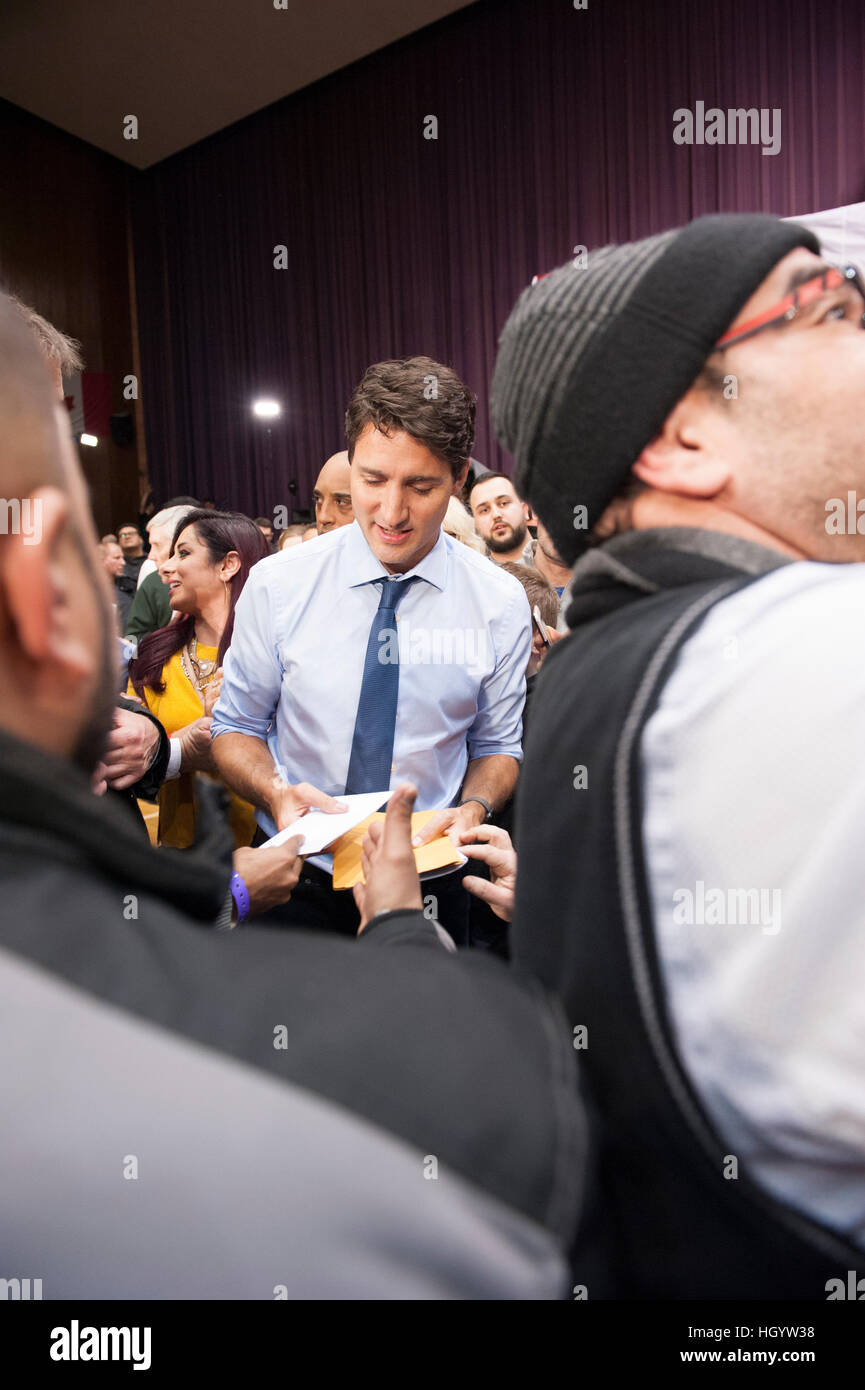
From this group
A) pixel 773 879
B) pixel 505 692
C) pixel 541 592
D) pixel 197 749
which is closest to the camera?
pixel 773 879

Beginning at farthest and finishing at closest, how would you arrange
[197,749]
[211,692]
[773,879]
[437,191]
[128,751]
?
[437,191]
[211,692]
[197,749]
[128,751]
[773,879]

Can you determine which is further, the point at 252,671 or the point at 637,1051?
the point at 252,671

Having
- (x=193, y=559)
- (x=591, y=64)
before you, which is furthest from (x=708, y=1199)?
(x=591, y=64)

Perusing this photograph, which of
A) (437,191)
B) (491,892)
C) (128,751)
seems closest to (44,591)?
(491,892)

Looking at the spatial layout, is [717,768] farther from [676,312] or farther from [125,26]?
[125,26]

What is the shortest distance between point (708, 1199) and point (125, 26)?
999 centimetres

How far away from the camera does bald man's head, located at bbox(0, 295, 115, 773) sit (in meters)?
0.47

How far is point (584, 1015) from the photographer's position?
2.00 ft

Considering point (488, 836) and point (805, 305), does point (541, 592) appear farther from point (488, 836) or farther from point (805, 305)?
point (805, 305)

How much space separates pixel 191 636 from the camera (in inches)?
112

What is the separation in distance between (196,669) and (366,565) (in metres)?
0.90

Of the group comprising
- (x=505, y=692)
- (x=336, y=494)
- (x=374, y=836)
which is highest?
(x=336, y=494)

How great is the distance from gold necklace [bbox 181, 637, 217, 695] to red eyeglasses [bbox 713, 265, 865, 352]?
2145 millimetres

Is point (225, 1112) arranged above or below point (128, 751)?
below
